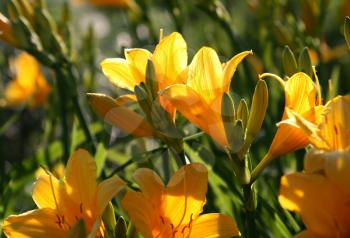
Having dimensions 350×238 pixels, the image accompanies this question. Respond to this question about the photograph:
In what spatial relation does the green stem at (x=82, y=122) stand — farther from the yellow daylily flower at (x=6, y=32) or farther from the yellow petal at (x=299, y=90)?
the yellow petal at (x=299, y=90)

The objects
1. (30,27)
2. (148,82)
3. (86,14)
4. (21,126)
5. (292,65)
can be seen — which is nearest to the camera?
(148,82)

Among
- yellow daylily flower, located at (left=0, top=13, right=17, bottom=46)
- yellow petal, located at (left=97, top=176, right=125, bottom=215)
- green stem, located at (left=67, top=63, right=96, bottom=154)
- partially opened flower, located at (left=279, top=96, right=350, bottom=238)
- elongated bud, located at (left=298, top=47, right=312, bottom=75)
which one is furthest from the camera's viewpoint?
yellow daylily flower, located at (left=0, top=13, right=17, bottom=46)

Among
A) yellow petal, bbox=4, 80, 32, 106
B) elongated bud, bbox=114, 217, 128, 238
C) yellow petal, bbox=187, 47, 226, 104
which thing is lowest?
yellow petal, bbox=4, 80, 32, 106

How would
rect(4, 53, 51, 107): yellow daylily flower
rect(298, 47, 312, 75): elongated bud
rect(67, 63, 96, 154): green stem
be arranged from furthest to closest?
1. rect(4, 53, 51, 107): yellow daylily flower
2. rect(67, 63, 96, 154): green stem
3. rect(298, 47, 312, 75): elongated bud

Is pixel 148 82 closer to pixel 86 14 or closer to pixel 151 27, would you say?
pixel 151 27

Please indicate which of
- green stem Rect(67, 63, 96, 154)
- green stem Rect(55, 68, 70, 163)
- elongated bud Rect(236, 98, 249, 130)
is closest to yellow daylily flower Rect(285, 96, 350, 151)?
elongated bud Rect(236, 98, 249, 130)

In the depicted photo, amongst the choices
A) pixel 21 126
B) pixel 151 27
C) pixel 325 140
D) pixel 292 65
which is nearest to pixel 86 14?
pixel 21 126

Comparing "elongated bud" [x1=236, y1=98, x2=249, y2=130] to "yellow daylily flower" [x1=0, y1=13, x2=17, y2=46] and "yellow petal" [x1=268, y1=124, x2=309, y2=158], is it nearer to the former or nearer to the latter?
"yellow petal" [x1=268, y1=124, x2=309, y2=158]
